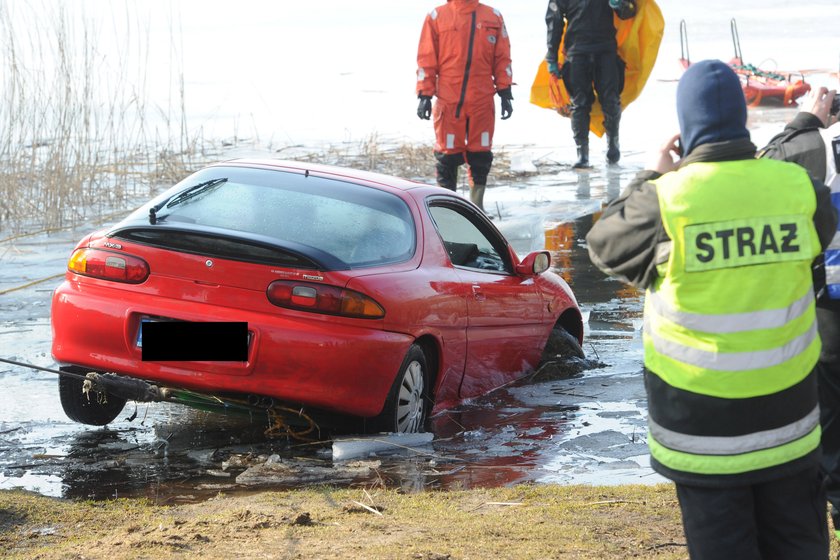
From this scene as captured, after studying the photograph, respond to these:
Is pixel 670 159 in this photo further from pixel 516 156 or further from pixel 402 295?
pixel 516 156

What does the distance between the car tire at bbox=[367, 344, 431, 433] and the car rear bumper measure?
91 mm

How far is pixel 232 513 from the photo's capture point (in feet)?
15.0

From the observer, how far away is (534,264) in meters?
7.06

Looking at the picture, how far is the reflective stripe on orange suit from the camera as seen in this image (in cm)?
1173

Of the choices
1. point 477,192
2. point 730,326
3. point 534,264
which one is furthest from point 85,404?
point 477,192

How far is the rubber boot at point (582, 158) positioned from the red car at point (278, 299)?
32.0 ft

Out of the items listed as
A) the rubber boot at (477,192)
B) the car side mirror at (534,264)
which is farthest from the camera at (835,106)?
the rubber boot at (477,192)

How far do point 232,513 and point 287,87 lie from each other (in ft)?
68.6

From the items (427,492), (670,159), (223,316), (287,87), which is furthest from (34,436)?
(287,87)

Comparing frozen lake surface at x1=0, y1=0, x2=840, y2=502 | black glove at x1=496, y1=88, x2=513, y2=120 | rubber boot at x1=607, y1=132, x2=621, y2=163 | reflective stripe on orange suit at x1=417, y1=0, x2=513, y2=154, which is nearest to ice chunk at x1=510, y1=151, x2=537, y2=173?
frozen lake surface at x1=0, y1=0, x2=840, y2=502

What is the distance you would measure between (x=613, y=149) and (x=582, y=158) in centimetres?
43

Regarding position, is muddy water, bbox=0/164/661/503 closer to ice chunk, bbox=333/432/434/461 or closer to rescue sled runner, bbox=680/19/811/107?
ice chunk, bbox=333/432/434/461

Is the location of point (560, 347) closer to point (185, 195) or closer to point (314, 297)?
point (314, 297)

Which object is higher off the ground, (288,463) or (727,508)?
(727,508)
